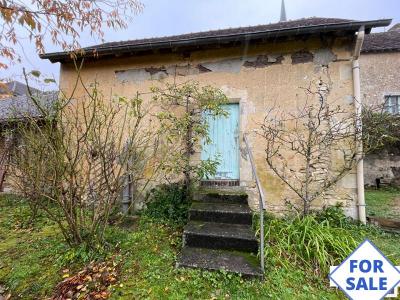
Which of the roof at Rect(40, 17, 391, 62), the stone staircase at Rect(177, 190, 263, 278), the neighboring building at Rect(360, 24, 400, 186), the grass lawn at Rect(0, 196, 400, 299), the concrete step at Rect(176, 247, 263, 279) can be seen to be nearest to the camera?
the grass lawn at Rect(0, 196, 400, 299)

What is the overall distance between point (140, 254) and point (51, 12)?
3528 mm

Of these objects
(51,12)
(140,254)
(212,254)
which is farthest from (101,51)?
(212,254)

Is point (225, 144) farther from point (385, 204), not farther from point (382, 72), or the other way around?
point (382, 72)

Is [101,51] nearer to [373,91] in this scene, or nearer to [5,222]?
[5,222]

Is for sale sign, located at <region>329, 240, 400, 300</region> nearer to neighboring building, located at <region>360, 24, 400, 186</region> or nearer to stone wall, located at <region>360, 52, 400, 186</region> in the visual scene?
neighboring building, located at <region>360, 24, 400, 186</region>

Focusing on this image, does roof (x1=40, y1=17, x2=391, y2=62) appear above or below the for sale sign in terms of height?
above

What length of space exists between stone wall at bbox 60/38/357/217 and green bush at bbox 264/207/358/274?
3.38 feet

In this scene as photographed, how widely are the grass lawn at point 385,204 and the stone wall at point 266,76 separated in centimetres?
183

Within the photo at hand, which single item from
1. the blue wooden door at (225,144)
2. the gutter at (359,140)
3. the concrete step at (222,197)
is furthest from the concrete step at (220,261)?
the gutter at (359,140)

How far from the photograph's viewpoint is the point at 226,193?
448cm

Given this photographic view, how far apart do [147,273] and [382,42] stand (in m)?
15.3

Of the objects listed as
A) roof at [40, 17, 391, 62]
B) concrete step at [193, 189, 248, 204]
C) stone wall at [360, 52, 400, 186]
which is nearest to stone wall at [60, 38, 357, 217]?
roof at [40, 17, 391, 62]

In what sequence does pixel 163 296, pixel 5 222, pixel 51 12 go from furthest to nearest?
pixel 5 222 → pixel 51 12 → pixel 163 296

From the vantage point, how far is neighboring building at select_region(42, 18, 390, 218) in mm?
4629
